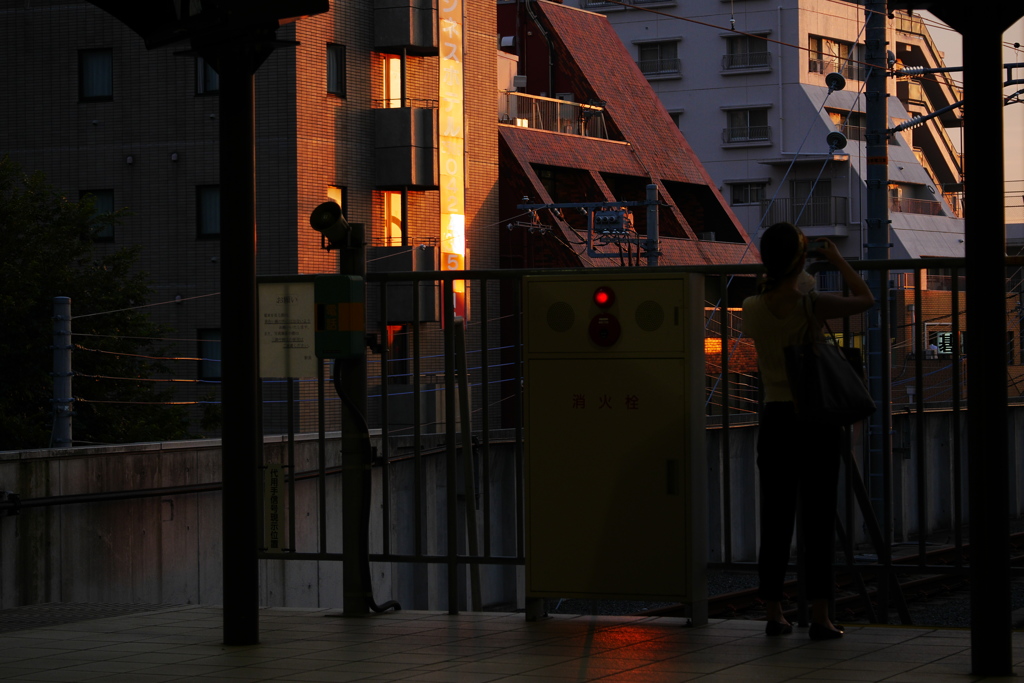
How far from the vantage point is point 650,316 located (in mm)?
6805

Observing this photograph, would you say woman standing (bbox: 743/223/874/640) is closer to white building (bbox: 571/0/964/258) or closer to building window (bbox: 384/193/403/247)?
building window (bbox: 384/193/403/247)

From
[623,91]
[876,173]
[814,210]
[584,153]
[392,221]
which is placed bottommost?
[876,173]

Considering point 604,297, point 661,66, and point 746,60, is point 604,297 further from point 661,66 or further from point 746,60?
point 661,66

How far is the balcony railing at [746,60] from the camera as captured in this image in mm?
62625


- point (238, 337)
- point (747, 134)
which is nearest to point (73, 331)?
point (238, 337)

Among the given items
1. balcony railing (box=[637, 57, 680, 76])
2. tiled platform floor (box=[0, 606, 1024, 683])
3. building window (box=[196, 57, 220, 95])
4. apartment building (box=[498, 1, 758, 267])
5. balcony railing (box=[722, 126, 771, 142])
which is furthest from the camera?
balcony railing (box=[637, 57, 680, 76])

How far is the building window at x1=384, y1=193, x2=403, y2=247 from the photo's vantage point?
34.8 m

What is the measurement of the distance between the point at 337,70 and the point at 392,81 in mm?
1659

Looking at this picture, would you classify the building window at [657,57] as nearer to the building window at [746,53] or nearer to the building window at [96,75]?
the building window at [746,53]

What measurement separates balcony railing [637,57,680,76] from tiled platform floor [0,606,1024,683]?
58492mm

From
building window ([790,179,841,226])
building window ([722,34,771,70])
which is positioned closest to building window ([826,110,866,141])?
building window ([790,179,841,226])

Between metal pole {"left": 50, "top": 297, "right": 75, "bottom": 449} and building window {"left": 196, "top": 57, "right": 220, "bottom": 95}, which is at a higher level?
building window {"left": 196, "top": 57, "right": 220, "bottom": 95}

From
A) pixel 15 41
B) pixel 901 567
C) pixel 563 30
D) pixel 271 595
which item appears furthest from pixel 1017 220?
pixel 901 567

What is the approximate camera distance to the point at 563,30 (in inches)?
1735
